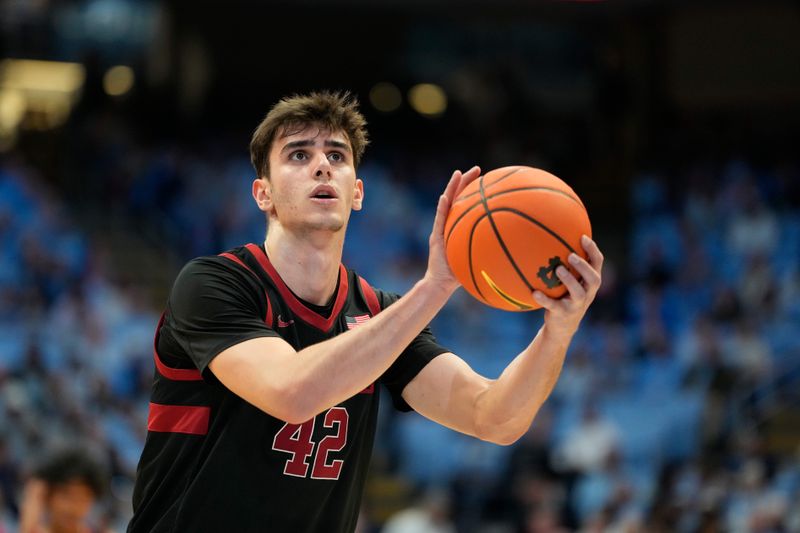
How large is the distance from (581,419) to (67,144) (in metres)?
8.14

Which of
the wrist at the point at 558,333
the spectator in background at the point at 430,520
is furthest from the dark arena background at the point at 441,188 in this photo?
the wrist at the point at 558,333

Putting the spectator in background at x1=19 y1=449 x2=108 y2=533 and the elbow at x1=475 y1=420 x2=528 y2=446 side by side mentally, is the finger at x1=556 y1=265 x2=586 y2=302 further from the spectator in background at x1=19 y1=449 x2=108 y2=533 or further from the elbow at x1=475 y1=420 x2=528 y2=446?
the spectator in background at x1=19 y1=449 x2=108 y2=533

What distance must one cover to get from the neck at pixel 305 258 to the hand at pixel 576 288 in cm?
83

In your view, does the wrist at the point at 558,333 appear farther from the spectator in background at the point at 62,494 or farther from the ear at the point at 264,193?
the spectator in background at the point at 62,494

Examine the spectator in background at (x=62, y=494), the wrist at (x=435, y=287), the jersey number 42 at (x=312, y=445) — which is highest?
the wrist at (x=435, y=287)

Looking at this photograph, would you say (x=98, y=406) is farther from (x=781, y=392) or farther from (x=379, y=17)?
(x=379, y=17)

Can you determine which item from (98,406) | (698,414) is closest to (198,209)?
(98,406)

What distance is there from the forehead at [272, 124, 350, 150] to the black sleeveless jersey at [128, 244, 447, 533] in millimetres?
430

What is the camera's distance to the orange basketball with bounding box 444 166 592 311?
3.24m

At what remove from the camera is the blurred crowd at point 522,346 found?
9797 mm

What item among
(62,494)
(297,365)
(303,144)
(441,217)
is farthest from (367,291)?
(62,494)

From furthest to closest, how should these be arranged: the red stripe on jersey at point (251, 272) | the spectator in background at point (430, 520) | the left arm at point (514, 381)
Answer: the spectator in background at point (430, 520) < the red stripe on jersey at point (251, 272) < the left arm at point (514, 381)

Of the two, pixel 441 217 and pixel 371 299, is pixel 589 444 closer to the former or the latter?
pixel 371 299

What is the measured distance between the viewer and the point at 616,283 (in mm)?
14070
